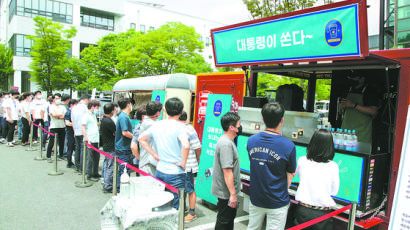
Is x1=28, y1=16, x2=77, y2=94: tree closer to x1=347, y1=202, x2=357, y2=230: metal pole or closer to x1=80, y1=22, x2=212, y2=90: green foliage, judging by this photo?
x1=80, y1=22, x2=212, y2=90: green foliage

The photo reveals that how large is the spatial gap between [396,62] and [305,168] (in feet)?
6.32

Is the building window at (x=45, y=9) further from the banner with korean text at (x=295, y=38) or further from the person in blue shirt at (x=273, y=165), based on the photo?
the person in blue shirt at (x=273, y=165)

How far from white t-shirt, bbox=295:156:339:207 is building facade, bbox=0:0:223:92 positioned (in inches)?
1325

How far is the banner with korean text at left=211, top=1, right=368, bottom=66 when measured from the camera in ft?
10.3

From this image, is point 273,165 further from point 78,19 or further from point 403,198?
point 78,19

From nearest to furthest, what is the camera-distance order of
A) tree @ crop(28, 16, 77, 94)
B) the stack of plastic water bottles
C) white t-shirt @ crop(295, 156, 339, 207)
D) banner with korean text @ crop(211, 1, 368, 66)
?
white t-shirt @ crop(295, 156, 339, 207)
banner with korean text @ crop(211, 1, 368, 66)
the stack of plastic water bottles
tree @ crop(28, 16, 77, 94)

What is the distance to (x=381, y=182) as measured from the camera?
145 inches


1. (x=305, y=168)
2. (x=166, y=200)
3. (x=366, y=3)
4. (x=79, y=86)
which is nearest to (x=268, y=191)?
(x=305, y=168)

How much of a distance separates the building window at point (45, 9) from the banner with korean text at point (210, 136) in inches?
1286

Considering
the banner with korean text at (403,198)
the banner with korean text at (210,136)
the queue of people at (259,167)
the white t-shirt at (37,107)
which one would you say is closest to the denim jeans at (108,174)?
the queue of people at (259,167)

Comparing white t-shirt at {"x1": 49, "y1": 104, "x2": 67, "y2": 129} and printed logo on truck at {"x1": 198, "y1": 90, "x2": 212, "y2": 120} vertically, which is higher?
printed logo on truck at {"x1": 198, "y1": 90, "x2": 212, "y2": 120}

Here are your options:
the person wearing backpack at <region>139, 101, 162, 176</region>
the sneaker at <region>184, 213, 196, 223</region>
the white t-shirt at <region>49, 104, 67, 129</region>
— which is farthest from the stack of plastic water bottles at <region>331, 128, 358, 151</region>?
the white t-shirt at <region>49, 104, 67, 129</region>

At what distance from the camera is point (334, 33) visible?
3.30 meters

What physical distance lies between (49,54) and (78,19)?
11954 mm
